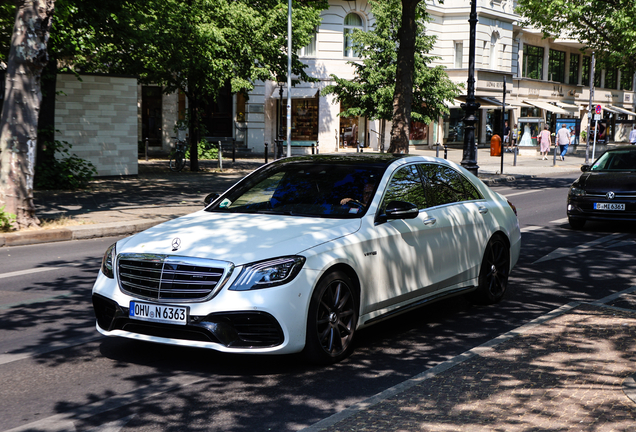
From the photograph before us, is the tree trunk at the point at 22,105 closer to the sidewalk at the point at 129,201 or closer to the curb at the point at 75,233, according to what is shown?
the curb at the point at 75,233

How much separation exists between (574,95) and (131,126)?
45.6 m

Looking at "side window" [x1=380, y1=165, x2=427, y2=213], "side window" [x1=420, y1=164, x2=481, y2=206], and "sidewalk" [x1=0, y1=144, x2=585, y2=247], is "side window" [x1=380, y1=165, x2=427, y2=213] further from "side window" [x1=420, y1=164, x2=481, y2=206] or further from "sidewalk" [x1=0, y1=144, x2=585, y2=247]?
"sidewalk" [x1=0, y1=144, x2=585, y2=247]

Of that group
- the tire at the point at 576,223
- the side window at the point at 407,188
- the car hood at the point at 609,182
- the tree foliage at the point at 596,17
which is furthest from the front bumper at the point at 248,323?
the tree foliage at the point at 596,17

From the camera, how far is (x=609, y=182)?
13375 millimetres

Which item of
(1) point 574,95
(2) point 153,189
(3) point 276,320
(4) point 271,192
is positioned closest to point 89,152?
(2) point 153,189

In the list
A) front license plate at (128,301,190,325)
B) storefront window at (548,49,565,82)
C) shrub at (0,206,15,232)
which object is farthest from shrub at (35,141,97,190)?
storefront window at (548,49,565,82)

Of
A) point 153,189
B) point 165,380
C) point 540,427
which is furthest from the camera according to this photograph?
point 153,189

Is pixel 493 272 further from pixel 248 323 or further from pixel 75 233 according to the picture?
pixel 75 233

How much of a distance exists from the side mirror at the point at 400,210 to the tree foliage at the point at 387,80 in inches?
1090

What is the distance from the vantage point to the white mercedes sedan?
16.6 ft

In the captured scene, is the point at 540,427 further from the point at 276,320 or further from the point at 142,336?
the point at 142,336

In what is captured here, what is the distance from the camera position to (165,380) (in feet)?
17.0

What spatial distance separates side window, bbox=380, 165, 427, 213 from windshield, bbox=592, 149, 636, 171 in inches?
336

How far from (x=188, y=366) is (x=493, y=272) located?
11.5 feet
